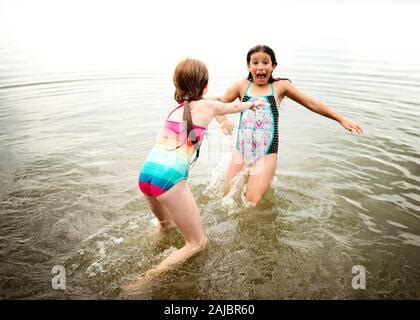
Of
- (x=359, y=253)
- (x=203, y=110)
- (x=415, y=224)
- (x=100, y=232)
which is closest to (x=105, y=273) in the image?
(x=100, y=232)

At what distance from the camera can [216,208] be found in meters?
5.67

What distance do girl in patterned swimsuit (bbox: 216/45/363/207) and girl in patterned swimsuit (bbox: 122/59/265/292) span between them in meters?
1.64

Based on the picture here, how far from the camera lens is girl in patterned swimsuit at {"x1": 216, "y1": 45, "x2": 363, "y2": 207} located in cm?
527

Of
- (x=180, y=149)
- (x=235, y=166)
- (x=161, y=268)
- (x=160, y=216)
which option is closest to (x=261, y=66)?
(x=235, y=166)

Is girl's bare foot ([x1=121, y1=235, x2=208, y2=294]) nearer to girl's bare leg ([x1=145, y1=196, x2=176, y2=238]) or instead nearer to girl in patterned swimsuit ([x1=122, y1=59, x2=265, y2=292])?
girl in patterned swimsuit ([x1=122, y1=59, x2=265, y2=292])

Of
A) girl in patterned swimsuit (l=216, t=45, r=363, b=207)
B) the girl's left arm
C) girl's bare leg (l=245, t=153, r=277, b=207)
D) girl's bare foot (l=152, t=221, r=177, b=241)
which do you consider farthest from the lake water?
the girl's left arm

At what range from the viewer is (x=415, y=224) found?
5203mm

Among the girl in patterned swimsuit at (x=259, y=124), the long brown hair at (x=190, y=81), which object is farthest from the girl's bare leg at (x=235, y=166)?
the long brown hair at (x=190, y=81)

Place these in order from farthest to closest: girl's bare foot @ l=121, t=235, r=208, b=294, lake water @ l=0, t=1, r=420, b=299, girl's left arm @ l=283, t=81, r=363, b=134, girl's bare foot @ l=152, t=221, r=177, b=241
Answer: girl's left arm @ l=283, t=81, r=363, b=134, girl's bare foot @ l=152, t=221, r=177, b=241, lake water @ l=0, t=1, r=420, b=299, girl's bare foot @ l=121, t=235, r=208, b=294

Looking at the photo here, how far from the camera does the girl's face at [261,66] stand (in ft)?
17.0

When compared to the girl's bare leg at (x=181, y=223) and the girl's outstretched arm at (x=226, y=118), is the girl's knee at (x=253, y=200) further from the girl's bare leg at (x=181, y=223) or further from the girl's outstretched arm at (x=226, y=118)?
the girl's bare leg at (x=181, y=223)

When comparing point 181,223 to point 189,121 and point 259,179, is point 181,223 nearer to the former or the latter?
point 189,121
